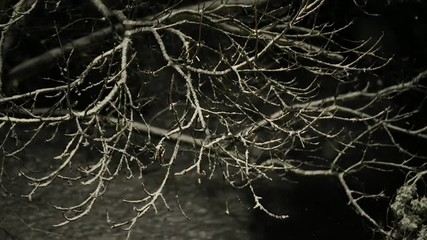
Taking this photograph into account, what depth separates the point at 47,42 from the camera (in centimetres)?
1303

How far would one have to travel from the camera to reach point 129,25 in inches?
332

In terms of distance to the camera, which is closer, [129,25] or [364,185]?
[129,25]

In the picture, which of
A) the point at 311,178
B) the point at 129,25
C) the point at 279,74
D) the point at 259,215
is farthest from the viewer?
the point at 279,74

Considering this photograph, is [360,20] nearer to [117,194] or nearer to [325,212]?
[325,212]

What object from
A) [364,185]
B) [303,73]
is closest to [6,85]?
[303,73]

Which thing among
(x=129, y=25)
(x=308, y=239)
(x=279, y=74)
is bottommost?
(x=308, y=239)

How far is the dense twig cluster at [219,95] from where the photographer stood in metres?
7.11

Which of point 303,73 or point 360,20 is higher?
point 360,20

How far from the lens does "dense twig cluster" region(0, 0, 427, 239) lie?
711 cm

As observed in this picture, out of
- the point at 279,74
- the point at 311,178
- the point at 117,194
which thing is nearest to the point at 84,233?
the point at 117,194

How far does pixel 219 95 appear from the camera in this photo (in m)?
11.0

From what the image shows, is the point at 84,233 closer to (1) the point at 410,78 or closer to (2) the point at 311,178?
(2) the point at 311,178

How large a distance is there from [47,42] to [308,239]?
6816 mm

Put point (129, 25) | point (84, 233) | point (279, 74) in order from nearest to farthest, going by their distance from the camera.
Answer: point (129, 25), point (84, 233), point (279, 74)
